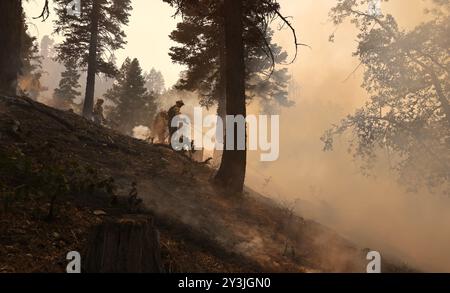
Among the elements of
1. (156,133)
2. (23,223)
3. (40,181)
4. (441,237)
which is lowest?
(441,237)

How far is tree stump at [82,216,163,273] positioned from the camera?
444 cm

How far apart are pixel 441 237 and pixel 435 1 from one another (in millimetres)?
11032

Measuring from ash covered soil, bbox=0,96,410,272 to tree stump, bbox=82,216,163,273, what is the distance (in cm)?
64

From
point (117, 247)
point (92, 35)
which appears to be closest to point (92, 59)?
point (92, 35)

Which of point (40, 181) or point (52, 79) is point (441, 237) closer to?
point (40, 181)

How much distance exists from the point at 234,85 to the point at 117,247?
269 inches

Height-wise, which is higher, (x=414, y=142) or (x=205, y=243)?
(x=414, y=142)

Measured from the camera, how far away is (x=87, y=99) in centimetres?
2419

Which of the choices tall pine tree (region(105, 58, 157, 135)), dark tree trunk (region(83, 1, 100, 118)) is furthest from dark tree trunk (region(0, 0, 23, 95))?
tall pine tree (region(105, 58, 157, 135))

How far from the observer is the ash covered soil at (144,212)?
5391 millimetres

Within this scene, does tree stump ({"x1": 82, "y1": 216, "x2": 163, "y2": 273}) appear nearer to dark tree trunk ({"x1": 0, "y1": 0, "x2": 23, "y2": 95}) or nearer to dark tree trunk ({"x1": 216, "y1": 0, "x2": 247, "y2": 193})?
dark tree trunk ({"x1": 216, "y1": 0, "x2": 247, "y2": 193})

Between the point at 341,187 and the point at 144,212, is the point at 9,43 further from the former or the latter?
the point at 341,187

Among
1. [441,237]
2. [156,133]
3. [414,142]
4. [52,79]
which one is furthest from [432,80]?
[52,79]

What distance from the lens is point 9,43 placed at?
11.8 m
